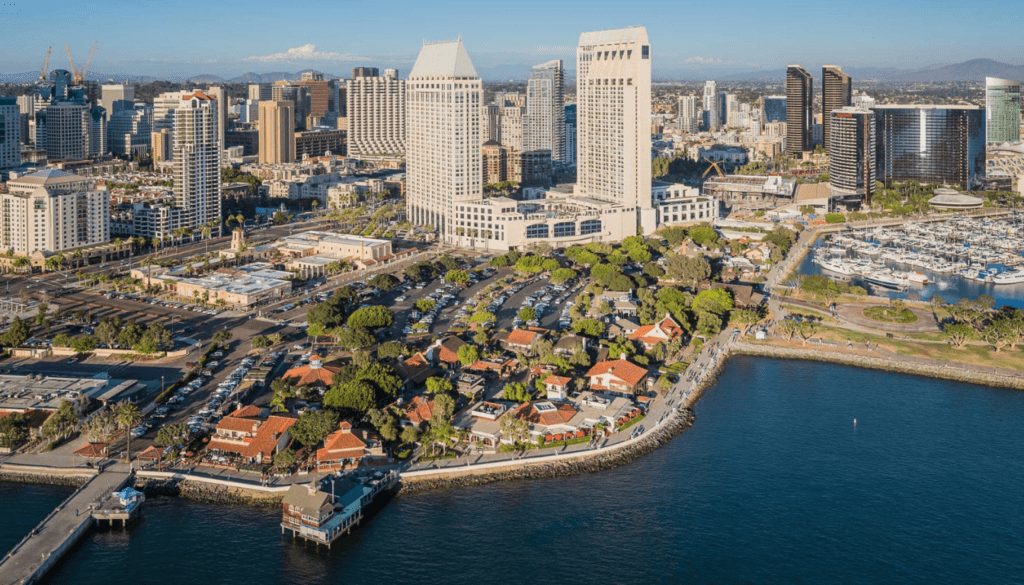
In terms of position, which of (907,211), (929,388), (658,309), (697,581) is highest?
(907,211)

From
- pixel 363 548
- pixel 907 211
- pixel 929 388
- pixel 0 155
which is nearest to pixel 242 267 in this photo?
pixel 363 548

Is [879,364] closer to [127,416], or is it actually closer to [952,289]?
[952,289]

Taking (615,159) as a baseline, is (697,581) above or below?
below

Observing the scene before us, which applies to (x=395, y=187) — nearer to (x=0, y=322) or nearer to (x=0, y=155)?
(x=0, y=155)

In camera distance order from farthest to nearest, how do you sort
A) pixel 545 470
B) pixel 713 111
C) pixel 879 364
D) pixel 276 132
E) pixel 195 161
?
pixel 713 111, pixel 276 132, pixel 195 161, pixel 879 364, pixel 545 470

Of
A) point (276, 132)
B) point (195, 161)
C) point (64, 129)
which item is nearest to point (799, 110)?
point (276, 132)

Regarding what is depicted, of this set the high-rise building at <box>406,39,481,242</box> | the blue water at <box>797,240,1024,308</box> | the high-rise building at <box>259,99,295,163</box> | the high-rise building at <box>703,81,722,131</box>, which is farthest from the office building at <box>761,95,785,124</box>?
the blue water at <box>797,240,1024,308</box>

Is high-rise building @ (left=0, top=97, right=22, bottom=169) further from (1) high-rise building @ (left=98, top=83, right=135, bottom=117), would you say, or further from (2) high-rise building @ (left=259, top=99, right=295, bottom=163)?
(1) high-rise building @ (left=98, top=83, right=135, bottom=117)
